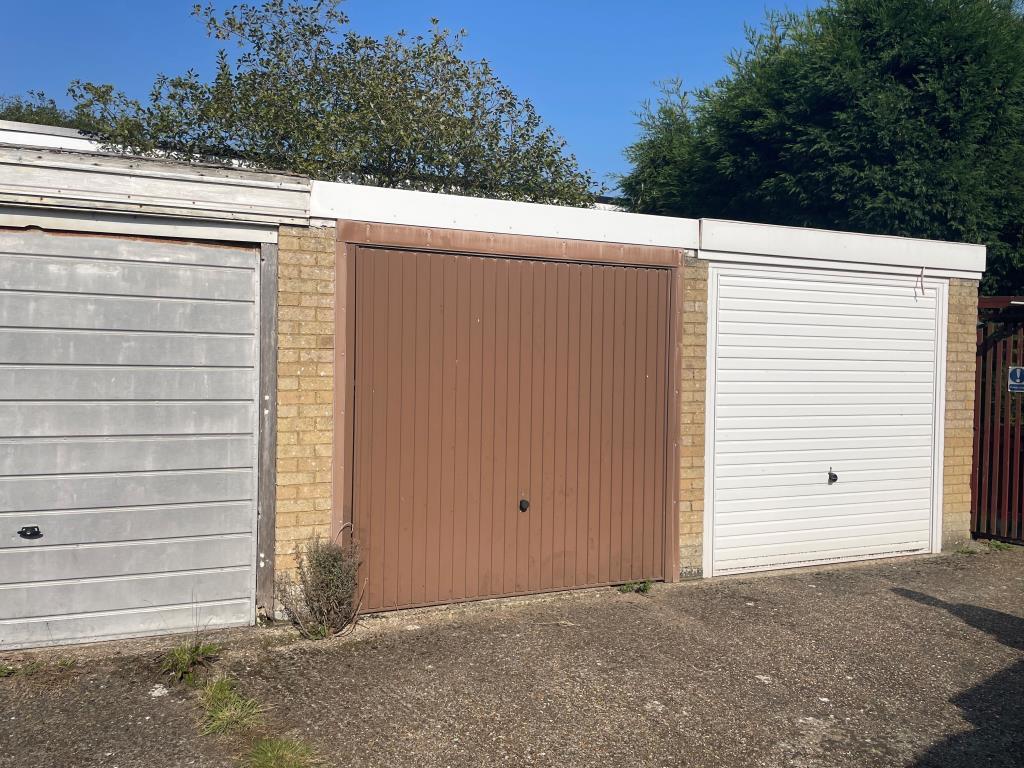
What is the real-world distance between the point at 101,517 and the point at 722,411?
5.05 metres

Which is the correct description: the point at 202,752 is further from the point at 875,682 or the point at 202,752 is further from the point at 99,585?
the point at 875,682

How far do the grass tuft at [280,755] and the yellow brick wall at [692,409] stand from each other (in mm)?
4127

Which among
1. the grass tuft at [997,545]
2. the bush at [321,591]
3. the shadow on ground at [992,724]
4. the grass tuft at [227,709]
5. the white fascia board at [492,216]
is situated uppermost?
the white fascia board at [492,216]

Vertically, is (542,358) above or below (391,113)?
below

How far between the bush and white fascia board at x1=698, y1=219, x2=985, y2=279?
13.3 feet

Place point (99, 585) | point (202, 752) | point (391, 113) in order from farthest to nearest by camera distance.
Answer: point (391, 113), point (99, 585), point (202, 752)

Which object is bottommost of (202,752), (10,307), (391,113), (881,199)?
(202,752)

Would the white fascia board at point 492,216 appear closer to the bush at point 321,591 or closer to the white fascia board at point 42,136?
the bush at point 321,591

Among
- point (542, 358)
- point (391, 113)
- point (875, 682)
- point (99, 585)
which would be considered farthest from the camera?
point (391, 113)

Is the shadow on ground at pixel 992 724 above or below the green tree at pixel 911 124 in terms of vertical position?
below

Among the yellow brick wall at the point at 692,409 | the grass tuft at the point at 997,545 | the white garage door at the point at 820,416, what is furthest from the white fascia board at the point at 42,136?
the grass tuft at the point at 997,545

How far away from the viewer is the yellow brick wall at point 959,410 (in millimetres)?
8641

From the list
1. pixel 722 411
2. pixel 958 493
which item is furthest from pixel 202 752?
pixel 958 493

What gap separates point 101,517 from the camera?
556cm
